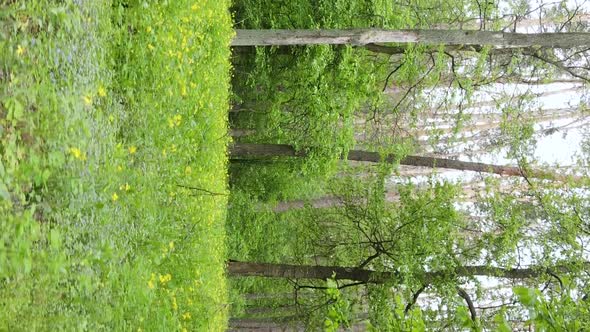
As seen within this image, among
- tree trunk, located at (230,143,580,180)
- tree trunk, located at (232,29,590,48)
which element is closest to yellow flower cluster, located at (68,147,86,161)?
tree trunk, located at (232,29,590,48)

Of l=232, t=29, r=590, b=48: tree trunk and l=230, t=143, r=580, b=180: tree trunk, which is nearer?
l=232, t=29, r=590, b=48: tree trunk

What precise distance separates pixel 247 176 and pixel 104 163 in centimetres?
1432

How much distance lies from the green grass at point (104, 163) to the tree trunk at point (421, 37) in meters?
1.97

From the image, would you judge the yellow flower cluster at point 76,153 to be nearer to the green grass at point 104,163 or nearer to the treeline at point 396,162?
the green grass at point 104,163

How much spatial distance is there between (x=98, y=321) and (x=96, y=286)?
0.40m

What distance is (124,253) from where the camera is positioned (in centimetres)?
711

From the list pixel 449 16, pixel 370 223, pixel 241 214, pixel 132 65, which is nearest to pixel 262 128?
pixel 241 214

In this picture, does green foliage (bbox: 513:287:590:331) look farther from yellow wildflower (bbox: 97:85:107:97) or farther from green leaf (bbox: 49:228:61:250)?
yellow wildflower (bbox: 97:85:107:97)

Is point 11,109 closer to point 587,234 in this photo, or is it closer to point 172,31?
point 172,31

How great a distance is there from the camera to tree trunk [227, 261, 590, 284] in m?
14.3

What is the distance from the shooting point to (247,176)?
21094 millimetres

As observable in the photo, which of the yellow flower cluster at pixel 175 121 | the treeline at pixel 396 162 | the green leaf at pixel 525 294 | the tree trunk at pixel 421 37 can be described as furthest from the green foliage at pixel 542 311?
the tree trunk at pixel 421 37

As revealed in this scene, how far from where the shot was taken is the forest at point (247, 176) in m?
5.50

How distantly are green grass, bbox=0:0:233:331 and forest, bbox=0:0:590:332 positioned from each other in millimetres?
29
